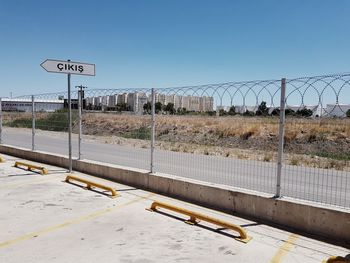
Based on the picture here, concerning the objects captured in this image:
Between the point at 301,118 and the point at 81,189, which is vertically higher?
the point at 301,118

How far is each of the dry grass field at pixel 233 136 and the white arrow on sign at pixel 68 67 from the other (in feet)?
4.73

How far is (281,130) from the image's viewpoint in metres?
6.64

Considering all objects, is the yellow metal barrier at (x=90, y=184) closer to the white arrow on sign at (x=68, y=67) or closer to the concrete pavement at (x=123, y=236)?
the concrete pavement at (x=123, y=236)

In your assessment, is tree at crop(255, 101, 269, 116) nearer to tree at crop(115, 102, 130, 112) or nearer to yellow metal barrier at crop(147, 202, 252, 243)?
yellow metal barrier at crop(147, 202, 252, 243)

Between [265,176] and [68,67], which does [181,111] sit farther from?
[265,176]

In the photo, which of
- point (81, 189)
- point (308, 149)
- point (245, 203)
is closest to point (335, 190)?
point (245, 203)

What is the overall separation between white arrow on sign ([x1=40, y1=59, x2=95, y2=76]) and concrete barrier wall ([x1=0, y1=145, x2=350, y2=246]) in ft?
9.73

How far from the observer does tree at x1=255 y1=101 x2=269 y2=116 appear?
7.13 meters

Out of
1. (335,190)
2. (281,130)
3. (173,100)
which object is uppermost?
(173,100)

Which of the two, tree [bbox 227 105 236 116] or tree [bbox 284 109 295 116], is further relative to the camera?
tree [bbox 227 105 236 116]

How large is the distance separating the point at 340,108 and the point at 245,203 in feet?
8.44

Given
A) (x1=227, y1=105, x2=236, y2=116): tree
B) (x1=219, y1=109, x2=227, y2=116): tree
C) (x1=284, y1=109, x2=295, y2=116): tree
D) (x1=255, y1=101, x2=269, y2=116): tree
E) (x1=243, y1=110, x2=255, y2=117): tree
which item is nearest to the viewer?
(x1=284, y1=109, x2=295, y2=116): tree

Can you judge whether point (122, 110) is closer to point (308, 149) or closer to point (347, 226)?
point (347, 226)

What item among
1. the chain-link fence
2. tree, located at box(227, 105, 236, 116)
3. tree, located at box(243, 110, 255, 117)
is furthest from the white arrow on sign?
tree, located at box(243, 110, 255, 117)
